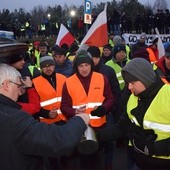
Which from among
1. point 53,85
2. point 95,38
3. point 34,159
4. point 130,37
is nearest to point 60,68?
point 95,38

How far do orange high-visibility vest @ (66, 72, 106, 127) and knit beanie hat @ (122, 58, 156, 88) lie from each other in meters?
1.36

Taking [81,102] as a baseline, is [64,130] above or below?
above

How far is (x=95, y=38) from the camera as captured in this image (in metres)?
6.44

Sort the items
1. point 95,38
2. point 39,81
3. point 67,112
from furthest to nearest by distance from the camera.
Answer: point 95,38, point 39,81, point 67,112

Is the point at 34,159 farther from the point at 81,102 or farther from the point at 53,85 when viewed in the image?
the point at 53,85

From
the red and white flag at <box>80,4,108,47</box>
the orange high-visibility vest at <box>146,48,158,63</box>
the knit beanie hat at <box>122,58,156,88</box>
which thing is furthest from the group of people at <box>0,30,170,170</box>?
the orange high-visibility vest at <box>146,48,158,63</box>

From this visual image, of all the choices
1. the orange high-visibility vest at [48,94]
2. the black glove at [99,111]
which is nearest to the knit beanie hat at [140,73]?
the black glove at [99,111]

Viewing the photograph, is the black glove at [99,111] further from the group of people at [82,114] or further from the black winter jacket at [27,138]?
the black winter jacket at [27,138]

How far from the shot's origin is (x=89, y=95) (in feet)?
15.1

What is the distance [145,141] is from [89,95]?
161cm

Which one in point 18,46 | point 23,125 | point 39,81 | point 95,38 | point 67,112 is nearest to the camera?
point 23,125

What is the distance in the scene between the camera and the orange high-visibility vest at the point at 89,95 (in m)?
4.60

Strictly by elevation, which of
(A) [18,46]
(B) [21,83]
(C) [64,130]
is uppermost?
(A) [18,46]

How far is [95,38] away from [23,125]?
439 centimetres
